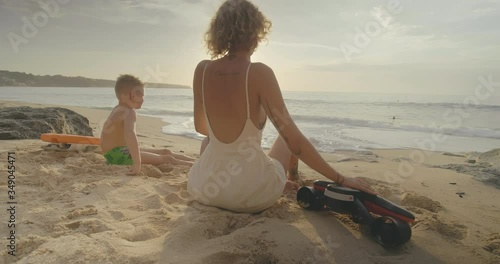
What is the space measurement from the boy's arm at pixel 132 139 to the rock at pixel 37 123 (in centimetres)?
289

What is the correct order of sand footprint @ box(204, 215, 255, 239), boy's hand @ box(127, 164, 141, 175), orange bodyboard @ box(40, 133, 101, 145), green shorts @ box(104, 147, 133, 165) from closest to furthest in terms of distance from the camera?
sand footprint @ box(204, 215, 255, 239) < boy's hand @ box(127, 164, 141, 175) < green shorts @ box(104, 147, 133, 165) < orange bodyboard @ box(40, 133, 101, 145)

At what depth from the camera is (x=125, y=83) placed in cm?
406

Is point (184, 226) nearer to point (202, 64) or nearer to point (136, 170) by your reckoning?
point (202, 64)

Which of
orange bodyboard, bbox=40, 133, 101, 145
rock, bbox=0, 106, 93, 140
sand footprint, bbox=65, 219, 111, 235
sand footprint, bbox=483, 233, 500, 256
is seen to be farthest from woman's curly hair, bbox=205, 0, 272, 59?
rock, bbox=0, 106, 93, 140

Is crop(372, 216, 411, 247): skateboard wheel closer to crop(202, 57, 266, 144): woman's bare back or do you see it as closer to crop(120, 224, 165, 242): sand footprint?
crop(202, 57, 266, 144): woman's bare back

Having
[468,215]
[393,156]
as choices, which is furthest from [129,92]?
[393,156]

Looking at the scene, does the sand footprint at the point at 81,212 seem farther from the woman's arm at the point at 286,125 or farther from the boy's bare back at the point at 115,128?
the boy's bare back at the point at 115,128

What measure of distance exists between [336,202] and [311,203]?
0.31 m

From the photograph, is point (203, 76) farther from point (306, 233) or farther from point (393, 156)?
point (393, 156)

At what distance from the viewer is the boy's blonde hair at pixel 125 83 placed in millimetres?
4051

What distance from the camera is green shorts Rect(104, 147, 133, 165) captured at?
4.13 metres

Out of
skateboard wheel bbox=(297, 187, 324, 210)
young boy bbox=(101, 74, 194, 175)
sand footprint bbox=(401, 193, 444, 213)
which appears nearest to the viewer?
skateboard wheel bbox=(297, 187, 324, 210)

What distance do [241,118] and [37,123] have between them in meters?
5.29

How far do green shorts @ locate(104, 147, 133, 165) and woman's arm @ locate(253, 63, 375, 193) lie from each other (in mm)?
2468
